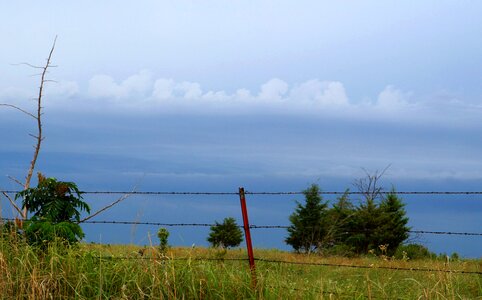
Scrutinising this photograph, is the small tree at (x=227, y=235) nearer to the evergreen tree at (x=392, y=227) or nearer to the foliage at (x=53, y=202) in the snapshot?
the evergreen tree at (x=392, y=227)

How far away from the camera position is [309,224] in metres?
19.8

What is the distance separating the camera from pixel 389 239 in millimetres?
19578

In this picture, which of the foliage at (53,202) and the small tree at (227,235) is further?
the small tree at (227,235)

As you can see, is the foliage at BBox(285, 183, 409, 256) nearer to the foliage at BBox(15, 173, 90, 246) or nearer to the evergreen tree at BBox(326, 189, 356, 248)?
the evergreen tree at BBox(326, 189, 356, 248)

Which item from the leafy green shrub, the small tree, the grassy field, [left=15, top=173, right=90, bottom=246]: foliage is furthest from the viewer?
the small tree

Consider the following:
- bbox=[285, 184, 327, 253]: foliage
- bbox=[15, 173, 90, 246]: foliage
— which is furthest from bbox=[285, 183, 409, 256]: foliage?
bbox=[15, 173, 90, 246]: foliage

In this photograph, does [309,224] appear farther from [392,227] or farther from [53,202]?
[53,202]

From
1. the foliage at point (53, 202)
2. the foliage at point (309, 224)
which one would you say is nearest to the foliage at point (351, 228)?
the foliage at point (309, 224)

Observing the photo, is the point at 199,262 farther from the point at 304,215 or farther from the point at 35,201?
the point at 304,215

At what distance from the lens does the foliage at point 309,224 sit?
771 inches

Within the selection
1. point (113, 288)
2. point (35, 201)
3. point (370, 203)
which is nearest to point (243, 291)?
point (113, 288)

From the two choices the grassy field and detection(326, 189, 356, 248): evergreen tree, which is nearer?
the grassy field

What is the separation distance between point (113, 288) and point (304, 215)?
1392cm

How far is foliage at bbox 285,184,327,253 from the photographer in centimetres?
1958
